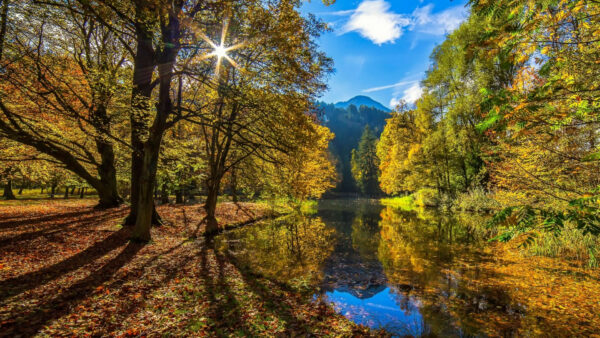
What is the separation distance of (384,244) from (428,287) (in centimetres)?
563

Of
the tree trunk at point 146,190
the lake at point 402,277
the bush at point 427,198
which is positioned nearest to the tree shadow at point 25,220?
the tree trunk at point 146,190

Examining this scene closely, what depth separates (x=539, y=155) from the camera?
10.9m

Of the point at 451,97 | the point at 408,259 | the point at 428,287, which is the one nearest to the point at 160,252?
the point at 428,287

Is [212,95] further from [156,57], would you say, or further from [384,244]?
[384,244]

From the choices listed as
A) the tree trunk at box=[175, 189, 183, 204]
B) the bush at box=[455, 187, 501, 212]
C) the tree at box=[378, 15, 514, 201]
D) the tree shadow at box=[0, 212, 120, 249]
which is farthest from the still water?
the tree trunk at box=[175, 189, 183, 204]

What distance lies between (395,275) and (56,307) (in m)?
8.57

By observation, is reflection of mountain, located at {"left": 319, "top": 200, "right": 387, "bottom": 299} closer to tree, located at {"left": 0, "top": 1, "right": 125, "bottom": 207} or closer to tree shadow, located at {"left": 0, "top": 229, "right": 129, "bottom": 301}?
tree shadow, located at {"left": 0, "top": 229, "right": 129, "bottom": 301}

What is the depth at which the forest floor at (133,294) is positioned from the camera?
4.25 meters

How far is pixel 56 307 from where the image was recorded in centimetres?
447

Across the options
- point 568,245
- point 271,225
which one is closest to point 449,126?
point 568,245

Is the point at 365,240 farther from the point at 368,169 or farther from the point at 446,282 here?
the point at 368,169

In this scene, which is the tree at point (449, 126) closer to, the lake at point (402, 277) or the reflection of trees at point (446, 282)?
the reflection of trees at point (446, 282)

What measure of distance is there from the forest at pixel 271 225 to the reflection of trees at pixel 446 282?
6cm

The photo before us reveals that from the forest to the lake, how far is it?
7 cm
